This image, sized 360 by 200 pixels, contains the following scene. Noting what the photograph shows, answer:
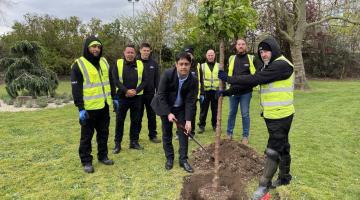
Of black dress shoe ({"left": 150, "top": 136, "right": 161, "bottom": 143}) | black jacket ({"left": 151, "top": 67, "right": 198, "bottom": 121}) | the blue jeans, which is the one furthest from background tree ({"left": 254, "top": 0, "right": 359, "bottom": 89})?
black jacket ({"left": 151, "top": 67, "right": 198, "bottom": 121})

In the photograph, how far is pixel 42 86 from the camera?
1276 cm

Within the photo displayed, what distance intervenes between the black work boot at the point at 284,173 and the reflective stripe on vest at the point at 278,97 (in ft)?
2.50

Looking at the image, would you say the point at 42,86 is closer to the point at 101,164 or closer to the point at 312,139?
the point at 101,164

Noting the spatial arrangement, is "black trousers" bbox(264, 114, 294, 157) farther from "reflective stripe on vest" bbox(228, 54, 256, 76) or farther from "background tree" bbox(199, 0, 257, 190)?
"reflective stripe on vest" bbox(228, 54, 256, 76)

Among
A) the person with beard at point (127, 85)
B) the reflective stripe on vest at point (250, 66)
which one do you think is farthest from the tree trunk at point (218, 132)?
Result: the person with beard at point (127, 85)

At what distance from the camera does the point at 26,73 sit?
12.7m

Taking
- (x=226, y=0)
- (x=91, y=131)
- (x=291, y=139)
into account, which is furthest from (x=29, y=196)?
(x=291, y=139)

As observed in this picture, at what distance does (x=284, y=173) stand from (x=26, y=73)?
11115mm

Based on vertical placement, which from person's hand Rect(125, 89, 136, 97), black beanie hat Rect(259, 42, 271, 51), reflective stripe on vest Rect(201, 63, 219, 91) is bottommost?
person's hand Rect(125, 89, 136, 97)

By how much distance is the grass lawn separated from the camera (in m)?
4.52

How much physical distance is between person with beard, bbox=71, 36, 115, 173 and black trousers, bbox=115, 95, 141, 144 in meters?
0.74

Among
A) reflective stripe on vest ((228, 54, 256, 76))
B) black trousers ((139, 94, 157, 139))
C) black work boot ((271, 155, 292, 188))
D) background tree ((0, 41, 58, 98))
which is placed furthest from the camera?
background tree ((0, 41, 58, 98))

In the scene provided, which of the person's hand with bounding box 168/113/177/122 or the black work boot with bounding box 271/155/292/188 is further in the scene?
the person's hand with bounding box 168/113/177/122

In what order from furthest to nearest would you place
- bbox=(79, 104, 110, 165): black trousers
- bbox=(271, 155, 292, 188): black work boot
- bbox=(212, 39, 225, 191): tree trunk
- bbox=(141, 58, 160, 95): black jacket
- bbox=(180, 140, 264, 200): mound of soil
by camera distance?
bbox=(141, 58, 160, 95): black jacket < bbox=(79, 104, 110, 165): black trousers < bbox=(271, 155, 292, 188): black work boot < bbox=(180, 140, 264, 200): mound of soil < bbox=(212, 39, 225, 191): tree trunk
